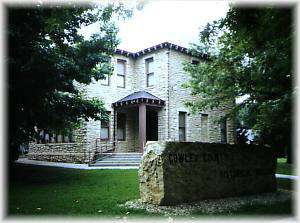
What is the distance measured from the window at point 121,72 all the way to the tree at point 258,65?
313 inches

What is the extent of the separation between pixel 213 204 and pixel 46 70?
239 inches

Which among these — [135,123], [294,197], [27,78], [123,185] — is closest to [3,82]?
[27,78]

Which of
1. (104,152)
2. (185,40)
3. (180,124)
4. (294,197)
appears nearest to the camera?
(294,197)

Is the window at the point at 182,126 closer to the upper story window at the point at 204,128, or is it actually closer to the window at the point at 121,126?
the upper story window at the point at 204,128

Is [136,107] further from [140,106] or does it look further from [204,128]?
[204,128]

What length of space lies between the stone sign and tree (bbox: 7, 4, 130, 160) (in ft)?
14.0

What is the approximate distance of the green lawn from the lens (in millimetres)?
6469

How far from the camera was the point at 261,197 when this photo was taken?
863 cm

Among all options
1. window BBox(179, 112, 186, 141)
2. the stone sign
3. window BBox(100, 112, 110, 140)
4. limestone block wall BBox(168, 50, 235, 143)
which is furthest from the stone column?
the stone sign

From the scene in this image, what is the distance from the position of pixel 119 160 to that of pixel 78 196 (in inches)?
386

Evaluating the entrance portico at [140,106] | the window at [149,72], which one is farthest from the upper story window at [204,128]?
the window at [149,72]

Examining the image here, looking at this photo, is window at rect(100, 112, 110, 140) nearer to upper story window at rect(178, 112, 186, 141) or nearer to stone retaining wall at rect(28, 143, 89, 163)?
stone retaining wall at rect(28, 143, 89, 163)

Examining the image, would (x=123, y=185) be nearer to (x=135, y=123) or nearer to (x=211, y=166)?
(x=211, y=166)

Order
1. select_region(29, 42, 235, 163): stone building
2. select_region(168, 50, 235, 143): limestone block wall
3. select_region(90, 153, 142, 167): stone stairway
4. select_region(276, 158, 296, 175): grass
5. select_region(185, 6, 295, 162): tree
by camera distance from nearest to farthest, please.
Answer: select_region(185, 6, 295, 162): tree → select_region(276, 158, 296, 175): grass → select_region(90, 153, 142, 167): stone stairway → select_region(29, 42, 235, 163): stone building → select_region(168, 50, 235, 143): limestone block wall
